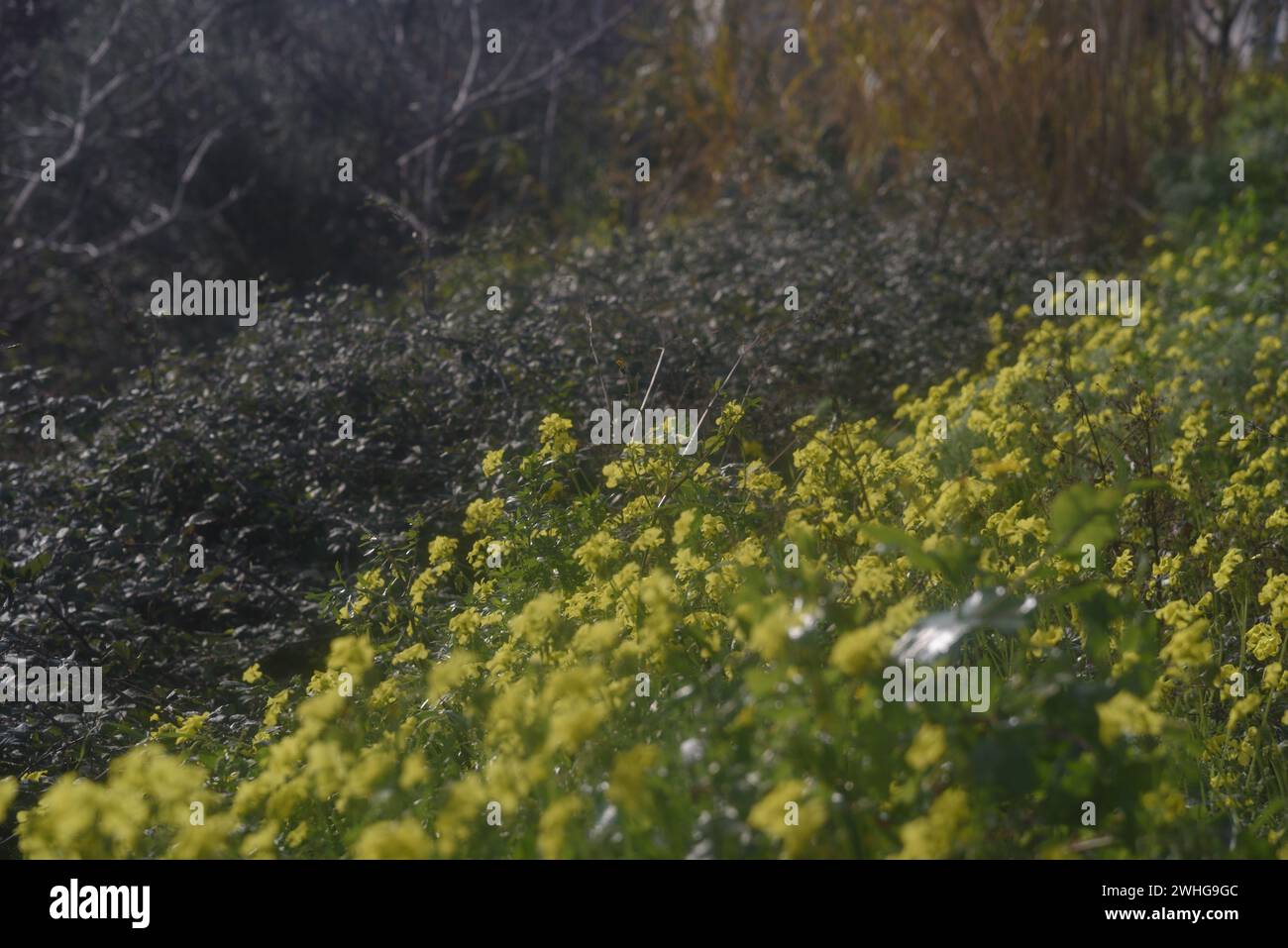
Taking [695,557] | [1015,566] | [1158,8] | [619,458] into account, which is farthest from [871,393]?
[1158,8]

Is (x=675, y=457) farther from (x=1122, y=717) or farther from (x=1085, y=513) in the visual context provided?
(x=1122, y=717)

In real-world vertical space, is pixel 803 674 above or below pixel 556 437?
below

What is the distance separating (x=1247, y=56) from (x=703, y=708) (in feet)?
36.6

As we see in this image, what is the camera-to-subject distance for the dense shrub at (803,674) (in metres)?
1.90

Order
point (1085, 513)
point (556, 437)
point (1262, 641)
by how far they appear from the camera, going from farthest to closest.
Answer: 1. point (556, 437)
2. point (1262, 641)
3. point (1085, 513)

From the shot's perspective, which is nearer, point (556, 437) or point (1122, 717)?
point (1122, 717)

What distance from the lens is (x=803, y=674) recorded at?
6.38 ft

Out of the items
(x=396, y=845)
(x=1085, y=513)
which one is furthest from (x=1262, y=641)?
(x=396, y=845)

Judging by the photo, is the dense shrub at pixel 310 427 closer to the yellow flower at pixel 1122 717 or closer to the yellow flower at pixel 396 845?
the yellow flower at pixel 1122 717

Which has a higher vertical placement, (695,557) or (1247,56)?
(1247,56)

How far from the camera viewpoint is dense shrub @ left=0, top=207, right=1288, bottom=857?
6.23 feet

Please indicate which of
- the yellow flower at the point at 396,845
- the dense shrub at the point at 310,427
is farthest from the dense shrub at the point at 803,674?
the dense shrub at the point at 310,427

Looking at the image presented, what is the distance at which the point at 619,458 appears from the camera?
4.42 metres

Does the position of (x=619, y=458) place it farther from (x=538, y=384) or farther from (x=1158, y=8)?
(x=1158, y=8)
